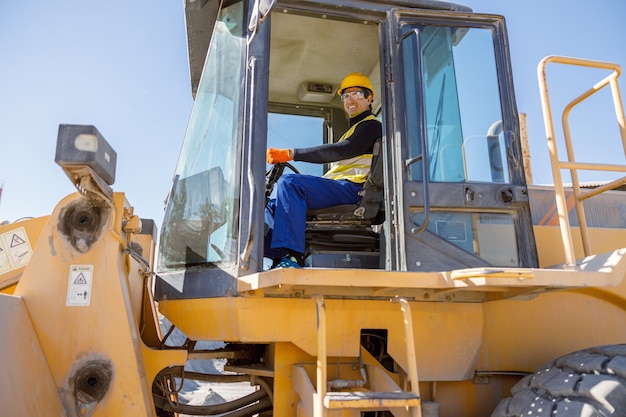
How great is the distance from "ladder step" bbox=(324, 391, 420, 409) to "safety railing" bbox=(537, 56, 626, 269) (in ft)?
3.09

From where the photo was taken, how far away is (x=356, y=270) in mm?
2100

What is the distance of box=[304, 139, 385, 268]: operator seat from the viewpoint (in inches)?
120

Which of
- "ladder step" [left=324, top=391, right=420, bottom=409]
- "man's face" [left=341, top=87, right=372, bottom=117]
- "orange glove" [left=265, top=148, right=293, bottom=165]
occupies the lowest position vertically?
"ladder step" [left=324, top=391, right=420, bottom=409]

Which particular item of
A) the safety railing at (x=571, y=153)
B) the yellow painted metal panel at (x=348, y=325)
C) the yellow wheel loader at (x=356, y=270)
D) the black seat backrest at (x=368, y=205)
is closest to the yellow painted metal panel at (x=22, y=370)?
the yellow wheel loader at (x=356, y=270)

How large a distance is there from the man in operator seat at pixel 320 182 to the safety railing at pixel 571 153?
41.4 inches

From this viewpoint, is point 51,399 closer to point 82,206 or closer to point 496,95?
point 82,206

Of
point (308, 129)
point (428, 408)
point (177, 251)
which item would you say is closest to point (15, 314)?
point (177, 251)

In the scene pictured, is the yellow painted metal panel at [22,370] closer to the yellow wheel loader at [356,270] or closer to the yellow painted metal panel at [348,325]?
the yellow wheel loader at [356,270]

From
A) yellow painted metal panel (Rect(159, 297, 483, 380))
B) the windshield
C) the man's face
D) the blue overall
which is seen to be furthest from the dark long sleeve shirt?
yellow painted metal panel (Rect(159, 297, 483, 380))

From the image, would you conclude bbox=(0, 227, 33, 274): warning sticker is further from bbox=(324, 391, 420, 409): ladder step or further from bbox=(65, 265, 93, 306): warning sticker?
bbox=(324, 391, 420, 409): ladder step

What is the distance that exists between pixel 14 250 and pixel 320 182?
163 cm

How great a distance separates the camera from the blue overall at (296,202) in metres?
2.76

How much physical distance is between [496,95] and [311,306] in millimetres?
1593

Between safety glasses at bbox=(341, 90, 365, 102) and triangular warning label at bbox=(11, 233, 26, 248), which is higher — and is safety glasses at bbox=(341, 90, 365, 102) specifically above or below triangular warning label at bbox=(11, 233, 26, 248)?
above
